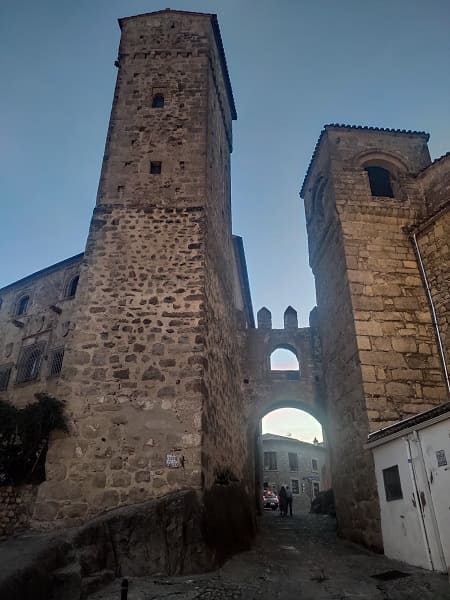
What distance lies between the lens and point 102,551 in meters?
4.86

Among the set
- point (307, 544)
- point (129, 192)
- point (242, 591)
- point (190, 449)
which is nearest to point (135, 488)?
point (190, 449)

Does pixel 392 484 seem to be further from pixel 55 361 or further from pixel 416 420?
pixel 55 361

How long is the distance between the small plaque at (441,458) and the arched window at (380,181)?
7639 mm

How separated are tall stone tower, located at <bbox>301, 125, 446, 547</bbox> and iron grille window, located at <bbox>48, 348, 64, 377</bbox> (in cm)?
941

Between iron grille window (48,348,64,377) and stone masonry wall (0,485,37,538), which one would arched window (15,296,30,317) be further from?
stone masonry wall (0,485,37,538)

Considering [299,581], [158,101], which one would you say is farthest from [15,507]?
[158,101]

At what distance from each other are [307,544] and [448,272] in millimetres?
6342

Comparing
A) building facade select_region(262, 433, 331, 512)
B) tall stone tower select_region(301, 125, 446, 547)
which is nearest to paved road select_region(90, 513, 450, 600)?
tall stone tower select_region(301, 125, 446, 547)

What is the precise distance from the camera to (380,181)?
11594 mm

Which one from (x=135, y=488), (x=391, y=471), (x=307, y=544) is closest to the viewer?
(x=135, y=488)

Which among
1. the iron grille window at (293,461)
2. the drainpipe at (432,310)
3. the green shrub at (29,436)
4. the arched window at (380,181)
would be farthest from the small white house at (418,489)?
the iron grille window at (293,461)

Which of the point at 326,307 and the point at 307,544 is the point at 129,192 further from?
the point at 307,544

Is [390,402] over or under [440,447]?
over

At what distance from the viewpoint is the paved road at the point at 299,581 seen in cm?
438
